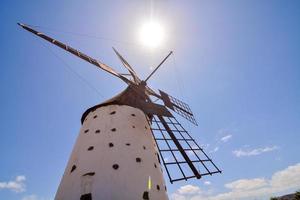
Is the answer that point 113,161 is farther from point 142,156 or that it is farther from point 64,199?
point 64,199

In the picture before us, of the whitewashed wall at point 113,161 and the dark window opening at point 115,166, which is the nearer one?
the whitewashed wall at point 113,161

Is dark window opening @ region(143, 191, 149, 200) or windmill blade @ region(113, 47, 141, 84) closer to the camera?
dark window opening @ region(143, 191, 149, 200)

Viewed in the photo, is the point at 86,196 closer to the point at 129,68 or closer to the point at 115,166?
the point at 115,166

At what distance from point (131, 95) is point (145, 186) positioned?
18.1ft

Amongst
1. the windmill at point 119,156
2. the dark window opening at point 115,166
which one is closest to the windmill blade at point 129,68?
the windmill at point 119,156

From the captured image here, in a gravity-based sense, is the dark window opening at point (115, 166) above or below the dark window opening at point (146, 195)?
above

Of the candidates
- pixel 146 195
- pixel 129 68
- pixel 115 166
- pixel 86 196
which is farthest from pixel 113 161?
pixel 129 68

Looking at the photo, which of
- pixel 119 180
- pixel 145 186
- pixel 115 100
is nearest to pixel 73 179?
pixel 119 180

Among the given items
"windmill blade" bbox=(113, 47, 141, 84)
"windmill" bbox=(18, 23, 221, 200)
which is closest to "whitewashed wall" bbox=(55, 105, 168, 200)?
"windmill" bbox=(18, 23, 221, 200)

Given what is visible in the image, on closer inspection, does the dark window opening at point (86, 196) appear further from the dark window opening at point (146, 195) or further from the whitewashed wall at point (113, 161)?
the dark window opening at point (146, 195)

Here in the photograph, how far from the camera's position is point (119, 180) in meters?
6.75

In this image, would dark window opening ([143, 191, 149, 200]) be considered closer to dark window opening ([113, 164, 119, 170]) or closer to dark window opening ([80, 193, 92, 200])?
dark window opening ([113, 164, 119, 170])

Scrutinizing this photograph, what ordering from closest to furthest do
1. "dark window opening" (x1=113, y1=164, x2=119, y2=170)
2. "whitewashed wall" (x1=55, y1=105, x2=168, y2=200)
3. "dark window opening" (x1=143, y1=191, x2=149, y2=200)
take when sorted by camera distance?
"whitewashed wall" (x1=55, y1=105, x2=168, y2=200)
"dark window opening" (x1=143, y1=191, x2=149, y2=200)
"dark window opening" (x1=113, y1=164, x2=119, y2=170)

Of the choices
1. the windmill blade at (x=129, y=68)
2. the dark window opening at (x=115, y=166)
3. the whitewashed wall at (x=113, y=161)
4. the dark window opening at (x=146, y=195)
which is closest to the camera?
the whitewashed wall at (x=113, y=161)
